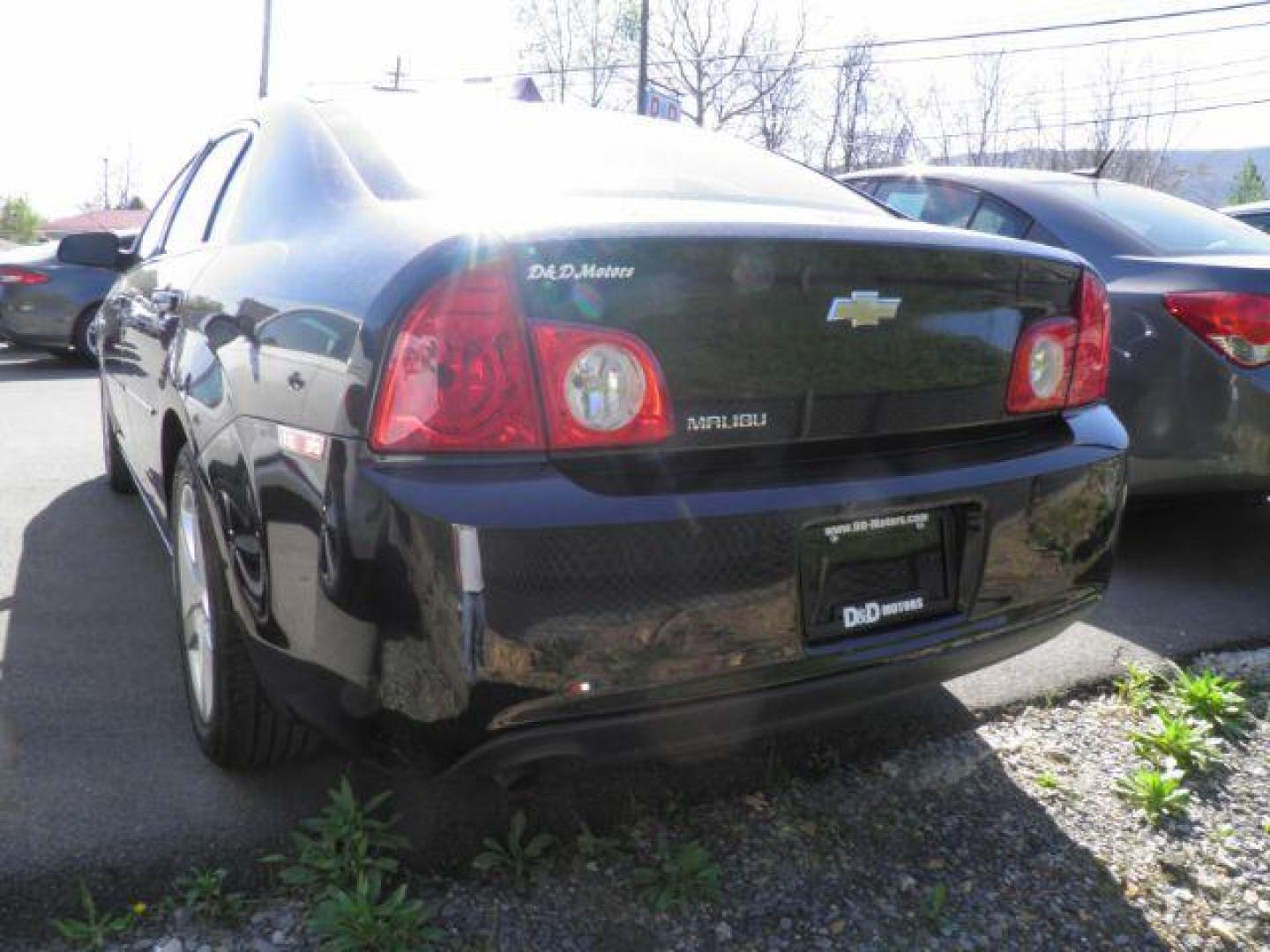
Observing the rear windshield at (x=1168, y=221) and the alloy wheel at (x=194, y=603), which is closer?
the alloy wheel at (x=194, y=603)

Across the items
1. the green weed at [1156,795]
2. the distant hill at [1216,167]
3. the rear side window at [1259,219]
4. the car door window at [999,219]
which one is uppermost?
the distant hill at [1216,167]

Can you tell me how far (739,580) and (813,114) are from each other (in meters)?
39.4

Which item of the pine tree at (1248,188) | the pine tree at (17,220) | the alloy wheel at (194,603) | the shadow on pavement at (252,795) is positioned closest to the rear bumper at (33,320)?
the shadow on pavement at (252,795)

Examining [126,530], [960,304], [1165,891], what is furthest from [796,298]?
[126,530]

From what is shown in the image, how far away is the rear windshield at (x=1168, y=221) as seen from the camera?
152 inches

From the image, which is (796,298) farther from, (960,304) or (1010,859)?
(1010,859)

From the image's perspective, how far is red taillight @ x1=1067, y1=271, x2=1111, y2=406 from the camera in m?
2.19

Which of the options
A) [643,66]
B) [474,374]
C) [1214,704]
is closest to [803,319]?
[474,374]

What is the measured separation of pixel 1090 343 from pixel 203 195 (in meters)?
2.53

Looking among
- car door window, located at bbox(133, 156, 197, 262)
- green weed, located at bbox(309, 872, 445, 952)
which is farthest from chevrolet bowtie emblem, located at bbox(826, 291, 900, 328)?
car door window, located at bbox(133, 156, 197, 262)

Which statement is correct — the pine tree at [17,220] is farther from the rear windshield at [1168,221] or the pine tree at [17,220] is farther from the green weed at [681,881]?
the green weed at [681,881]

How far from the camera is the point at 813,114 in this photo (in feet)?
125

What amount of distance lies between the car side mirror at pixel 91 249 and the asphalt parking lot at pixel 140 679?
1047mm

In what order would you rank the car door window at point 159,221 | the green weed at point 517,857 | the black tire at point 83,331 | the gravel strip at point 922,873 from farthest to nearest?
the black tire at point 83,331
the car door window at point 159,221
the green weed at point 517,857
the gravel strip at point 922,873
